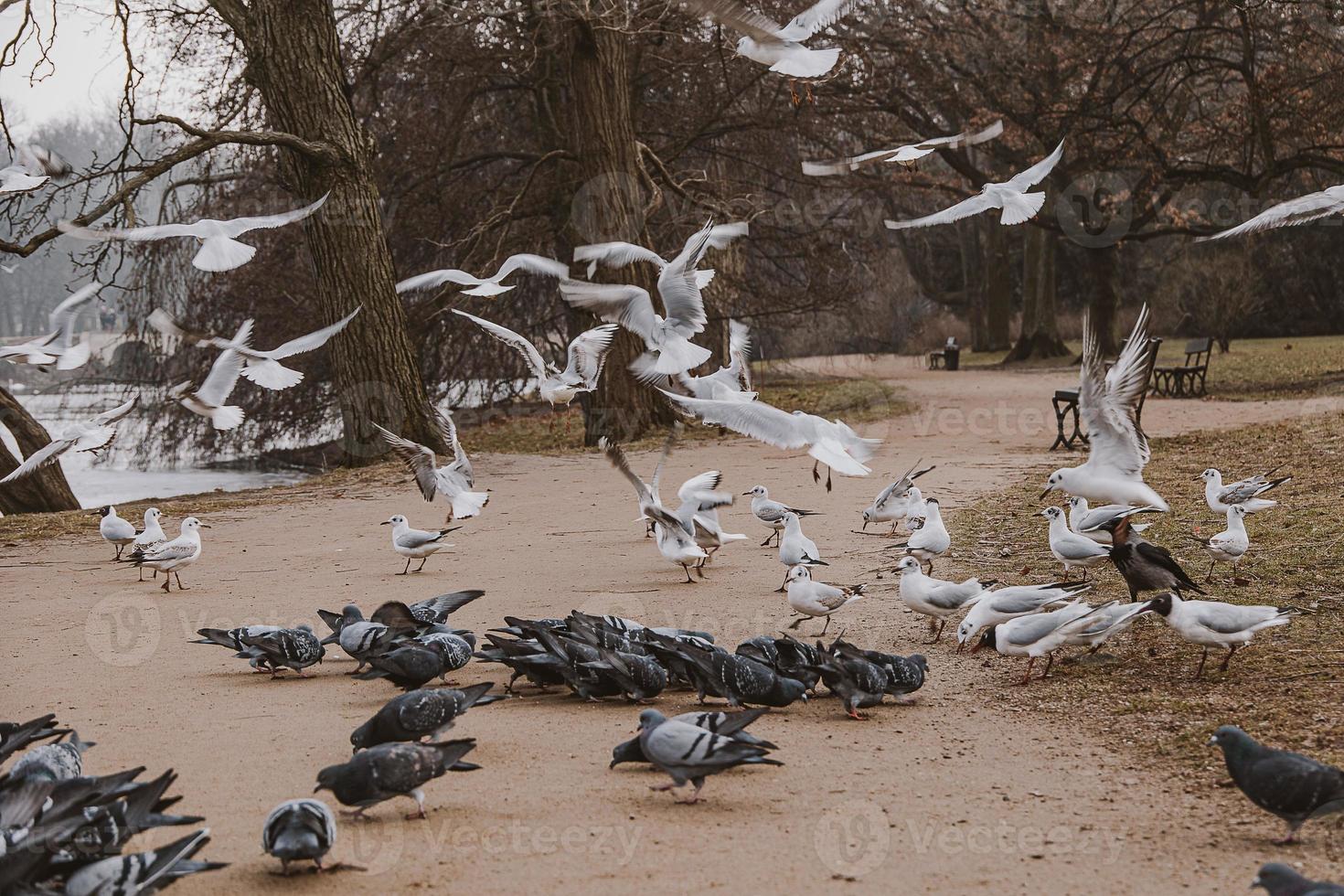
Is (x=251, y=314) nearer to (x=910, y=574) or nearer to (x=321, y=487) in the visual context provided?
(x=321, y=487)

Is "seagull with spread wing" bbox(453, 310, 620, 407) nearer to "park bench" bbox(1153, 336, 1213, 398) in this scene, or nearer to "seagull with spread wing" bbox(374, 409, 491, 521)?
"seagull with spread wing" bbox(374, 409, 491, 521)

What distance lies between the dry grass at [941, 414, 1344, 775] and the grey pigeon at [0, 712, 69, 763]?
4.00 metres

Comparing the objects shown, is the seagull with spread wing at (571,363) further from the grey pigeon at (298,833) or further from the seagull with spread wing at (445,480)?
the grey pigeon at (298,833)

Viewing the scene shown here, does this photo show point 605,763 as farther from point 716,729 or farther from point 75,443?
point 75,443

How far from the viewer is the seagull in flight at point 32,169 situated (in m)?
9.54

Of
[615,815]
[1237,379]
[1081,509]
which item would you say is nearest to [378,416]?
[1081,509]

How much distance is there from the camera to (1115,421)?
712 cm

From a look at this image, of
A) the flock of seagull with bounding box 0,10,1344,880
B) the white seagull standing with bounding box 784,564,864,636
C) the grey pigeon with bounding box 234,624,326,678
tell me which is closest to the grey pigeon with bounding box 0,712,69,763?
the flock of seagull with bounding box 0,10,1344,880

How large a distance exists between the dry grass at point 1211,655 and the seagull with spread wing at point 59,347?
6871 millimetres

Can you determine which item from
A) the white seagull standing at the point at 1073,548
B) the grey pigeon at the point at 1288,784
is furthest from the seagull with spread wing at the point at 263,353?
the grey pigeon at the point at 1288,784

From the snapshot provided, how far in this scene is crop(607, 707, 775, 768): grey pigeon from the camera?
187 inches

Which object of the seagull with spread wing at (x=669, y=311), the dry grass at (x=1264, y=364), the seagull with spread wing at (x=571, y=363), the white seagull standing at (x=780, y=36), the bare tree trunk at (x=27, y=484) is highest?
the white seagull standing at (x=780, y=36)

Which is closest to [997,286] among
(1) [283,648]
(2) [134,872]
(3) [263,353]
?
(3) [263,353]

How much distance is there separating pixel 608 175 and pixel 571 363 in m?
7.65
